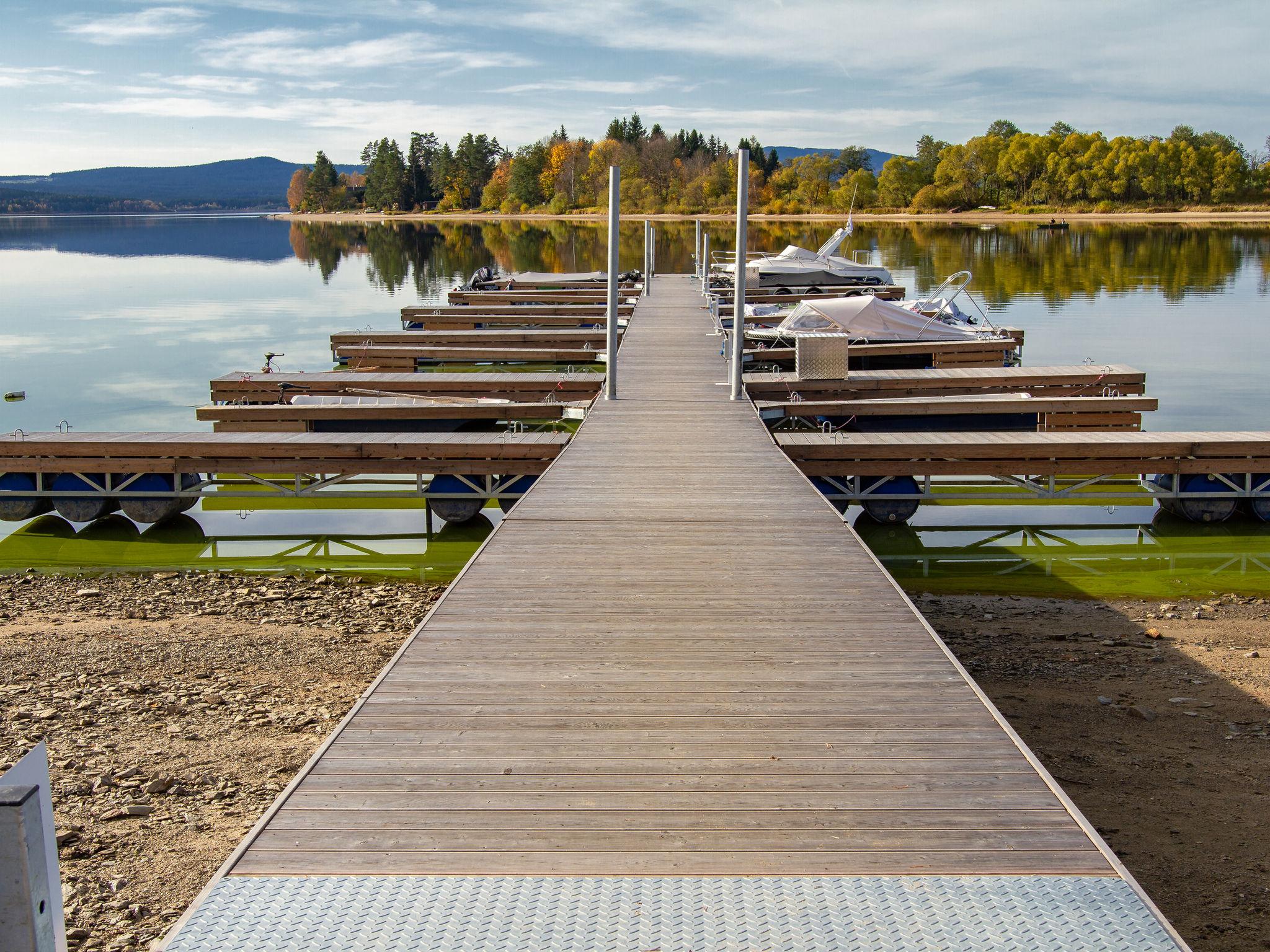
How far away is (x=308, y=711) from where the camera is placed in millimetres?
6250

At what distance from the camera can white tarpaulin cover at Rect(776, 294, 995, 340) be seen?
1753 cm

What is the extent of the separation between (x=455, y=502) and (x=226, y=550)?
6.86 feet

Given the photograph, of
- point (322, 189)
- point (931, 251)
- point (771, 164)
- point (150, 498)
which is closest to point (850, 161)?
point (771, 164)

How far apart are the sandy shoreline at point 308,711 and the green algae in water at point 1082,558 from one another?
473 mm

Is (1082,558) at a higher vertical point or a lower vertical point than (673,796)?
lower

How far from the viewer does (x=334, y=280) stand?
39469mm

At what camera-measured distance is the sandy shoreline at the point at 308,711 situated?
4.52 meters

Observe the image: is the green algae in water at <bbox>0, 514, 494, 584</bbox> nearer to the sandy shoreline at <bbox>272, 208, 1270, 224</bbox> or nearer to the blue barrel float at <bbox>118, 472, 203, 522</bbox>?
the blue barrel float at <bbox>118, 472, 203, 522</bbox>

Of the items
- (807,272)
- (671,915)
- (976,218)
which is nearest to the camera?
(671,915)

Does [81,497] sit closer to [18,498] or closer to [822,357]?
[18,498]

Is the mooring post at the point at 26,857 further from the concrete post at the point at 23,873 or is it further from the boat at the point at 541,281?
the boat at the point at 541,281

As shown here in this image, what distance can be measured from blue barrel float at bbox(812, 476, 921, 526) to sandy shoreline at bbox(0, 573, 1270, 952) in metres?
2.08

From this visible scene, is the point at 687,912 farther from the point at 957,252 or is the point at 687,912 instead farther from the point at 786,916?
the point at 957,252

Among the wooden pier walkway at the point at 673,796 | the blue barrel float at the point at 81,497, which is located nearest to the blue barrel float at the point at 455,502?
the blue barrel float at the point at 81,497
